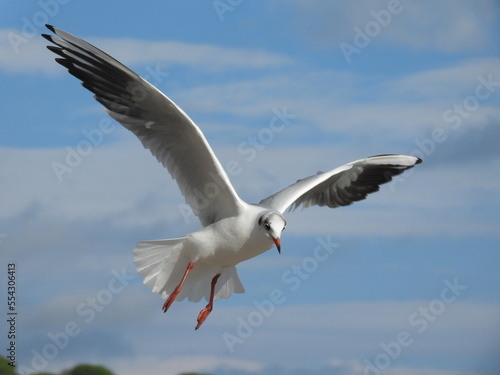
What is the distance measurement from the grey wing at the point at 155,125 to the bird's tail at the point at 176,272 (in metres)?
0.42

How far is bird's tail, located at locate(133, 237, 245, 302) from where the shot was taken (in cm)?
755

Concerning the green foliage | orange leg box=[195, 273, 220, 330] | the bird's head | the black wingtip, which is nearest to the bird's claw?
orange leg box=[195, 273, 220, 330]

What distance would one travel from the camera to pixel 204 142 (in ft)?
23.2

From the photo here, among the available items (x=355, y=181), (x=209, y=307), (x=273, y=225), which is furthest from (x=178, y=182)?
(x=355, y=181)

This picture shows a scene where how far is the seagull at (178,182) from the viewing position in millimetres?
7133

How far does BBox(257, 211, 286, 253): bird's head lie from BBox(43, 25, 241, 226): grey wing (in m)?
0.32

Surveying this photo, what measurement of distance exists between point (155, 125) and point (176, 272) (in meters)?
1.40

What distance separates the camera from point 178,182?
24.6 ft

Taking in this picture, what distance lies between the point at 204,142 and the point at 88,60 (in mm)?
1317

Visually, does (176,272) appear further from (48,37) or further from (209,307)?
(48,37)

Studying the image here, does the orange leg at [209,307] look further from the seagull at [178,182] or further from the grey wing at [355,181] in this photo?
the grey wing at [355,181]

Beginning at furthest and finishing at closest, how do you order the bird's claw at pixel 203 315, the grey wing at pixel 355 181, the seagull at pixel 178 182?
the grey wing at pixel 355 181, the bird's claw at pixel 203 315, the seagull at pixel 178 182

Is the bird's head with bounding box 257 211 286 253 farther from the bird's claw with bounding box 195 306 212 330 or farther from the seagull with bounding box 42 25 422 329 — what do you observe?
the bird's claw with bounding box 195 306 212 330

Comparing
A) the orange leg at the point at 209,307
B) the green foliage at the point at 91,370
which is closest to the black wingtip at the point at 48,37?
the orange leg at the point at 209,307
